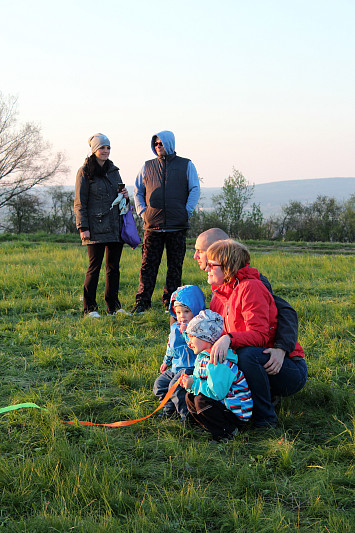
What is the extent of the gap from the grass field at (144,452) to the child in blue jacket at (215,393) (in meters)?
0.12

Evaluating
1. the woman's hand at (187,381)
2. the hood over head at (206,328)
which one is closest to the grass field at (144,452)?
the woman's hand at (187,381)

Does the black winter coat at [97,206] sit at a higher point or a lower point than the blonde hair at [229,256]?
higher

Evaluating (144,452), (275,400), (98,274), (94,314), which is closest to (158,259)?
(98,274)

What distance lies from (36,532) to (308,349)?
323 cm

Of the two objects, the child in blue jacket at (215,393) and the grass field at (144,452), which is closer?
the grass field at (144,452)

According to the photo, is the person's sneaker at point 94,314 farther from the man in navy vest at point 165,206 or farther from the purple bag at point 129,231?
the purple bag at point 129,231

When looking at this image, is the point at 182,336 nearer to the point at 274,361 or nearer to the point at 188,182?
the point at 274,361

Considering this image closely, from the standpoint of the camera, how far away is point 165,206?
625 centimetres

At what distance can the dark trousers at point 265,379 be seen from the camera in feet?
10.2

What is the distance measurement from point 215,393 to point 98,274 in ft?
11.6

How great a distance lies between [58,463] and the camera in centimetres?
264

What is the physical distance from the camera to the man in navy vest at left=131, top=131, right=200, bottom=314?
6250 mm

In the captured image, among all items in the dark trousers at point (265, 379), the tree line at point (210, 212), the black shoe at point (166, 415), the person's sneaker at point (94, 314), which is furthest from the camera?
the tree line at point (210, 212)

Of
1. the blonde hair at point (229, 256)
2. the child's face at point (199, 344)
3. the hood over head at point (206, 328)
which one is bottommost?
the child's face at point (199, 344)
